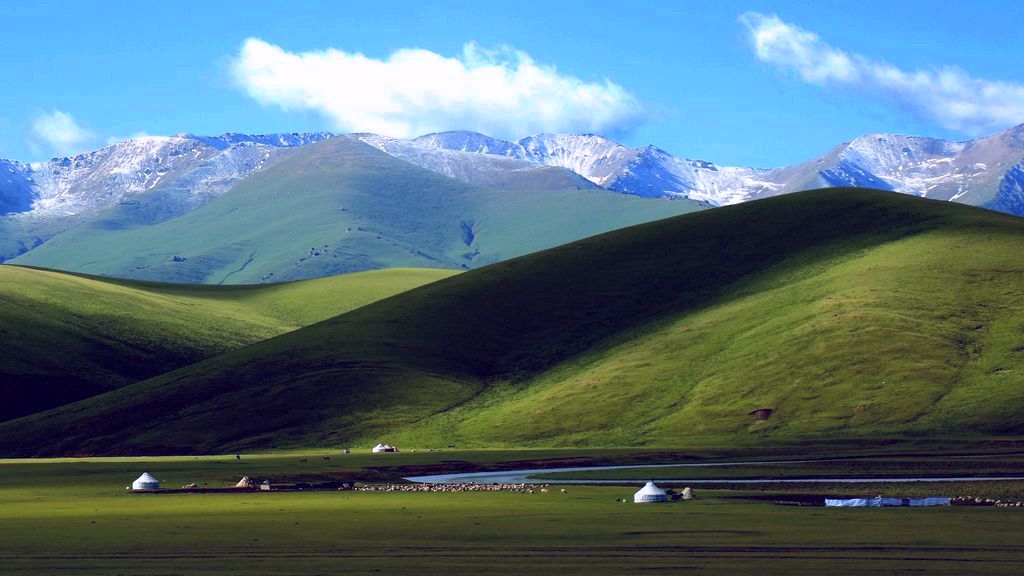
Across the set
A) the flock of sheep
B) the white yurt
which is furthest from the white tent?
the white yurt

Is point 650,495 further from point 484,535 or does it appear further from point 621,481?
point 621,481

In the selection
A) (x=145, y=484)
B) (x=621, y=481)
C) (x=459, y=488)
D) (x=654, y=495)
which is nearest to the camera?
(x=654, y=495)

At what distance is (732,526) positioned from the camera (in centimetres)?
7244

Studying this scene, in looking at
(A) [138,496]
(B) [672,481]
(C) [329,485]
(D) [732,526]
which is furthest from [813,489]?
(A) [138,496]

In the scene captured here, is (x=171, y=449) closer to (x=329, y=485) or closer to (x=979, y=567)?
(x=329, y=485)

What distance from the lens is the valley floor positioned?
186 feet

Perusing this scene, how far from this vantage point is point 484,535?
6981cm

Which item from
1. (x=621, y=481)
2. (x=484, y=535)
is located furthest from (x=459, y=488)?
(x=484, y=535)

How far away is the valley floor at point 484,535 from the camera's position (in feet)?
186

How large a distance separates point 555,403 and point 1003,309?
64304 millimetres

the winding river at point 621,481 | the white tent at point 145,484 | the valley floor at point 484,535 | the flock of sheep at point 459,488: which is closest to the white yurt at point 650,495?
the valley floor at point 484,535

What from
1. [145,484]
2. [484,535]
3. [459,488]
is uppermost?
[145,484]

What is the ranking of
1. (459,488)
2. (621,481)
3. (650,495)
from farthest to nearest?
1. (621,481)
2. (459,488)
3. (650,495)

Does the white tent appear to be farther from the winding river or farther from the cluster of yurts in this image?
the cluster of yurts
